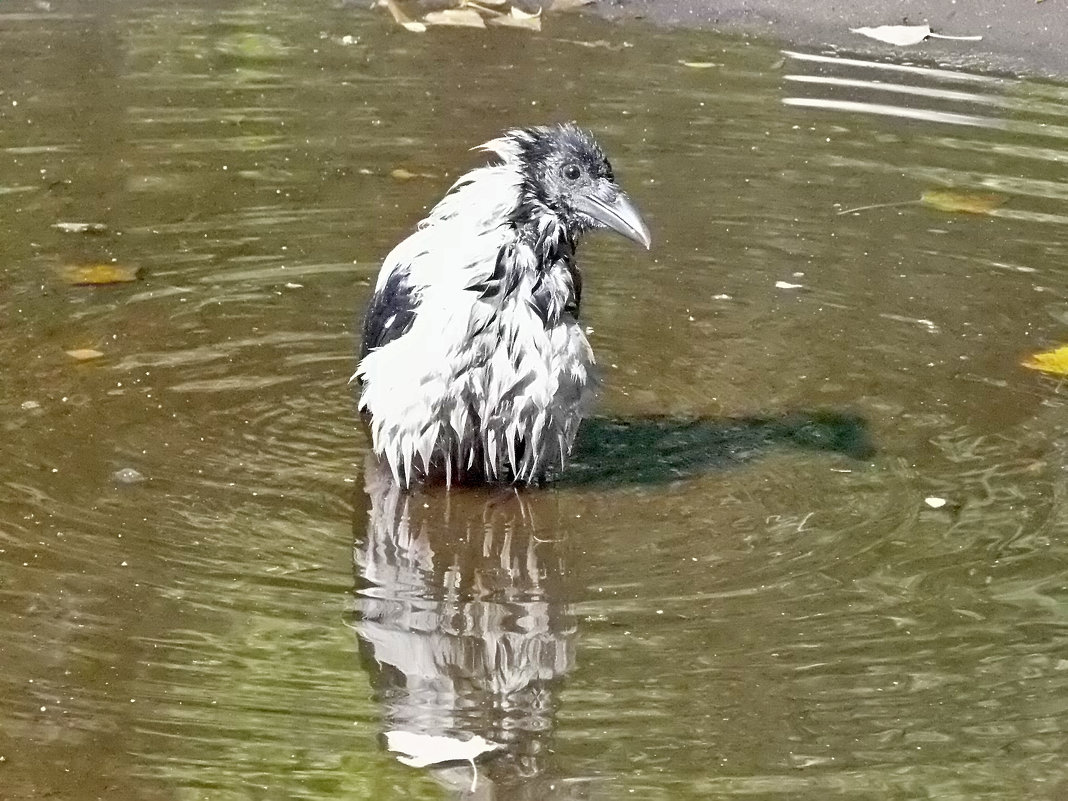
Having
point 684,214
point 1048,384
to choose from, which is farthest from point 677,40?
point 1048,384

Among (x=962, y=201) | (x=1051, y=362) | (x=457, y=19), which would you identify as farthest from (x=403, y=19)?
(x=1051, y=362)

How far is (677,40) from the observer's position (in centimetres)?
Answer: 894

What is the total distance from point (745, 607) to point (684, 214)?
9.47 ft

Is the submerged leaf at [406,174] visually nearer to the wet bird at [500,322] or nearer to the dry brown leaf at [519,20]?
the dry brown leaf at [519,20]

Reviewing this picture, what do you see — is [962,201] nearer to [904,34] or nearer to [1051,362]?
[1051,362]

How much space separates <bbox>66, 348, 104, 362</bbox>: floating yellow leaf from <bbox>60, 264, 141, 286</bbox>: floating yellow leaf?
1.87ft

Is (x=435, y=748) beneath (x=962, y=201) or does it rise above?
beneath

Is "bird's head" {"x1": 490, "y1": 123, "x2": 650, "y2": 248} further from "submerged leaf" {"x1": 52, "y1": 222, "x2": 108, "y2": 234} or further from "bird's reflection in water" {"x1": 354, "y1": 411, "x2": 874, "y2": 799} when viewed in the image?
"submerged leaf" {"x1": 52, "y1": 222, "x2": 108, "y2": 234}

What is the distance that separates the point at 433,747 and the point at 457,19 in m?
5.97

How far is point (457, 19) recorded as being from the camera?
909cm

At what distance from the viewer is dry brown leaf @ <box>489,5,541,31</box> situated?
9109mm

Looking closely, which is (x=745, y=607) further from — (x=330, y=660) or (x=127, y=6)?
(x=127, y=6)

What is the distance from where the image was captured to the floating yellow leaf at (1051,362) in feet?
18.6

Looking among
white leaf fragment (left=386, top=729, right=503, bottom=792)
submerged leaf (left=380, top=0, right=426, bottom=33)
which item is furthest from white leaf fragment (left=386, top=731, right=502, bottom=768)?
submerged leaf (left=380, top=0, right=426, bottom=33)
